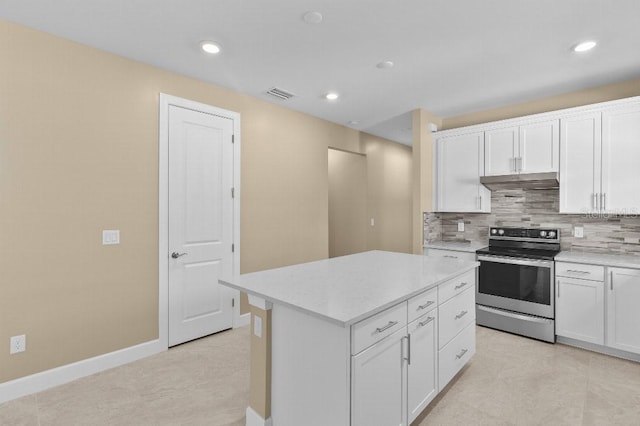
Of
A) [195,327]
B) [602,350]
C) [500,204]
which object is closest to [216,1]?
[195,327]

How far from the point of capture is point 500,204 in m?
4.14

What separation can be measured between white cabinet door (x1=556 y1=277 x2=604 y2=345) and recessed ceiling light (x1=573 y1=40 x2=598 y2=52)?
2.04m

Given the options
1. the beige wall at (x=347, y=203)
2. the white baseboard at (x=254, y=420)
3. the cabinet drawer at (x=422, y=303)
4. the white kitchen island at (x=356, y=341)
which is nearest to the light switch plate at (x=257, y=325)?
the white kitchen island at (x=356, y=341)

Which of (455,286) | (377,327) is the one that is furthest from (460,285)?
(377,327)

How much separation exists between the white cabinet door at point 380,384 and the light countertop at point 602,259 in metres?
2.39

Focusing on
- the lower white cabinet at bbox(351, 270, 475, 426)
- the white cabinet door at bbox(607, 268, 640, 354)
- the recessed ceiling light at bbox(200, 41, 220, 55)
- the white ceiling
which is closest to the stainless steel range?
the white cabinet door at bbox(607, 268, 640, 354)

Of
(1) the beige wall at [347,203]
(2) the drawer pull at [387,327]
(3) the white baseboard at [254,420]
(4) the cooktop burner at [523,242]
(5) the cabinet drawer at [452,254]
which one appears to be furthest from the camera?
(1) the beige wall at [347,203]

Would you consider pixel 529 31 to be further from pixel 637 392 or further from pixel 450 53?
pixel 637 392

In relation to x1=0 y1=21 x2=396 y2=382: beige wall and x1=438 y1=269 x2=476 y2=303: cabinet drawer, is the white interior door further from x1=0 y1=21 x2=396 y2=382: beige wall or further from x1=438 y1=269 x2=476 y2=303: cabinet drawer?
x1=438 y1=269 x2=476 y2=303: cabinet drawer

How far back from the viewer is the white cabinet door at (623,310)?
280cm

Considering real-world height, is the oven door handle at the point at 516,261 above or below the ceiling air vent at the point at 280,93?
below

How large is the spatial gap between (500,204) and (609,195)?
1094mm

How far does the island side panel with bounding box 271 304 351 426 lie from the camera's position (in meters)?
1.47

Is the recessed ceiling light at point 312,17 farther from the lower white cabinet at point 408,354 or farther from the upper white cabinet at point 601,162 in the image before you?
the upper white cabinet at point 601,162
